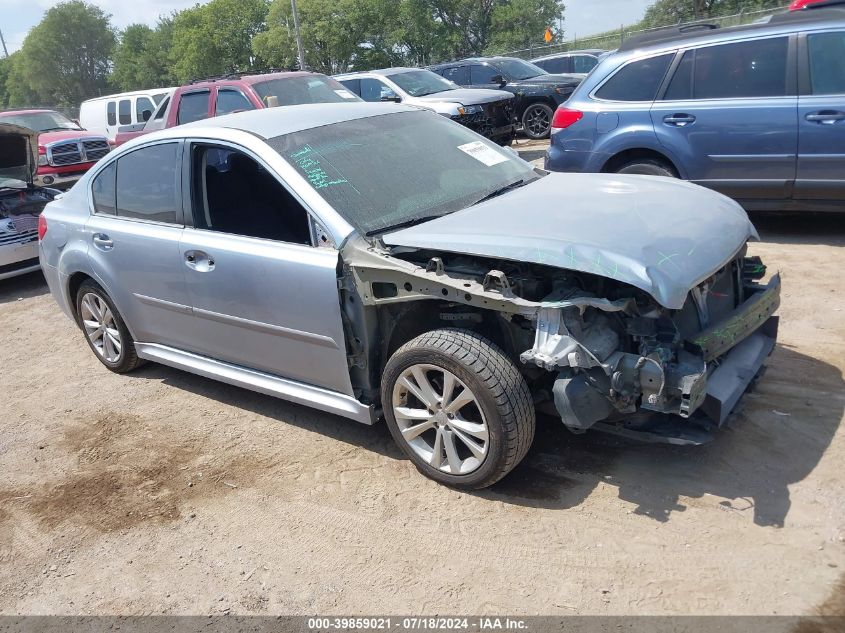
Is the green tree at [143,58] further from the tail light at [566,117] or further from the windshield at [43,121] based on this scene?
the tail light at [566,117]

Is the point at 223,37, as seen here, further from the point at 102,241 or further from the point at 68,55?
the point at 102,241

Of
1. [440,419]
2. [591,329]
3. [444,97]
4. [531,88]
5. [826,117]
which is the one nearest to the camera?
[591,329]

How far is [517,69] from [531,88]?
108 inches

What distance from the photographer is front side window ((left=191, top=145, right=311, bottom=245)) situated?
4.21 m

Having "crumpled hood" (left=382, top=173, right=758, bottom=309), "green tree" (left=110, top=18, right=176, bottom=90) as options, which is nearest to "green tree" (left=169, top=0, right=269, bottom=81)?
"green tree" (left=110, top=18, right=176, bottom=90)

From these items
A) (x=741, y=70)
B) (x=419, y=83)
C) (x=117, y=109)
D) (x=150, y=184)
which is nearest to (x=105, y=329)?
(x=150, y=184)

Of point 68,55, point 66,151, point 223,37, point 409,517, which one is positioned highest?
Result: point 68,55

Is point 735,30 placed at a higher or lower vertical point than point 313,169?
higher

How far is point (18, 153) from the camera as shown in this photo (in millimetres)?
8133

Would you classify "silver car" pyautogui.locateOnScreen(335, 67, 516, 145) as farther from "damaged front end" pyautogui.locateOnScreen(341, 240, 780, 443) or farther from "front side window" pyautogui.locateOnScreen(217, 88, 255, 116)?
"damaged front end" pyautogui.locateOnScreen(341, 240, 780, 443)

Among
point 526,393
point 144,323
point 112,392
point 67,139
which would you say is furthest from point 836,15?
point 67,139

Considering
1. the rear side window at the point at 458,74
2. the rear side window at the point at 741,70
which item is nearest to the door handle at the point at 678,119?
the rear side window at the point at 741,70

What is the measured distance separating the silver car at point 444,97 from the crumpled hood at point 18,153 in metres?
6.09

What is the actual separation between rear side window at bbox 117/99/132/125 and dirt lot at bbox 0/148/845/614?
15.2 metres
